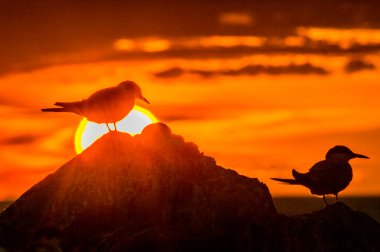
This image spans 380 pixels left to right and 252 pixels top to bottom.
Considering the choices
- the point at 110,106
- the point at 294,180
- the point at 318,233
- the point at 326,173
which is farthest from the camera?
the point at 294,180

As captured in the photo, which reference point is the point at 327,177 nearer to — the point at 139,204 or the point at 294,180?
the point at 294,180

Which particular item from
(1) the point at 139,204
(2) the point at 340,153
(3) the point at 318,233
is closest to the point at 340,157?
(2) the point at 340,153

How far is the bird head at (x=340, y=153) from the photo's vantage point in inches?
792

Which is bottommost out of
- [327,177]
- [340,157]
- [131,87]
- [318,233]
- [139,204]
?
[318,233]

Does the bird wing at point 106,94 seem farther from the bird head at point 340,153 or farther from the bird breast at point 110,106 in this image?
the bird head at point 340,153

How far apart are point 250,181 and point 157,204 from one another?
1975 millimetres

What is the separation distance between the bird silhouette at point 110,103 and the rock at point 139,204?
2.60 m

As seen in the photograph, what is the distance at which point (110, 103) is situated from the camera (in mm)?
18500

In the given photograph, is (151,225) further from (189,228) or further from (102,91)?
(102,91)

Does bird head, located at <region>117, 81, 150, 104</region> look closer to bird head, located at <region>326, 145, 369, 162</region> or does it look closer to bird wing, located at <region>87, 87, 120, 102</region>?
bird wing, located at <region>87, 87, 120, 102</region>

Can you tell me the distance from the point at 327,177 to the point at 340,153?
1400mm

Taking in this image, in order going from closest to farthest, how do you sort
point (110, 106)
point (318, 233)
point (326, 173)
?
1. point (318, 233)
2. point (110, 106)
3. point (326, 173)

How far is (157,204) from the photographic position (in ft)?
49.1

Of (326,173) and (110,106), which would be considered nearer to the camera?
(110,106)
